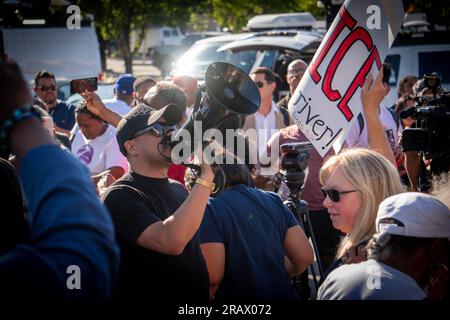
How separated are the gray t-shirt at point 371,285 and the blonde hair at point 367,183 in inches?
21.0

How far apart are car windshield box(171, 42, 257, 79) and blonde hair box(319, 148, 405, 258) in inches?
336

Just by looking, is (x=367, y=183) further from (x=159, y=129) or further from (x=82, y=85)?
(x=82, y=85)

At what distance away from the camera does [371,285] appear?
85.9 inches

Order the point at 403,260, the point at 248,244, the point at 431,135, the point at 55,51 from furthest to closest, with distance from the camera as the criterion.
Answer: the point at 55,51, the point at 431,135, the point at 248,244, the point at 403,260

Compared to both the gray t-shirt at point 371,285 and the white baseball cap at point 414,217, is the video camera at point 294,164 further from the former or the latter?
the gray t-shirt at point 371,285

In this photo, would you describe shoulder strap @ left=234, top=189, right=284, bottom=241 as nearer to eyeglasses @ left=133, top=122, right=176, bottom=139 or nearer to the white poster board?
eyeglasses @ left=133, top=122, right=176, bottom=139

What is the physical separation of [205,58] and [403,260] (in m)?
10.8

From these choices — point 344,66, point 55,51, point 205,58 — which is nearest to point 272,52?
point 205,58

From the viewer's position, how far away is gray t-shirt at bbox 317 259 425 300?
7.11ft

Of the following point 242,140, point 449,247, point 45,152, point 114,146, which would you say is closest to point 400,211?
point 449,247

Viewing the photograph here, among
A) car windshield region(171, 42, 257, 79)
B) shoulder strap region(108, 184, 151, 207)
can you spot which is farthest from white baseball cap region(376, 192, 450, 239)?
car windshield region(171, 42, 257, 79)

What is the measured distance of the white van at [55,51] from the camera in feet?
41.4

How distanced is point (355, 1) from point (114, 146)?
2.23 m

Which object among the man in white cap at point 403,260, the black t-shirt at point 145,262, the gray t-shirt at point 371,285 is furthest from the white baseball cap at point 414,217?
the black t-shirt at point 145,262
